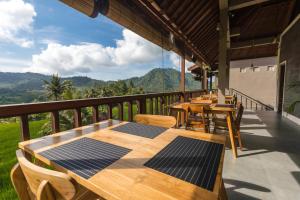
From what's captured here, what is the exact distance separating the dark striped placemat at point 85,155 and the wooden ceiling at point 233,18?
2.14 m

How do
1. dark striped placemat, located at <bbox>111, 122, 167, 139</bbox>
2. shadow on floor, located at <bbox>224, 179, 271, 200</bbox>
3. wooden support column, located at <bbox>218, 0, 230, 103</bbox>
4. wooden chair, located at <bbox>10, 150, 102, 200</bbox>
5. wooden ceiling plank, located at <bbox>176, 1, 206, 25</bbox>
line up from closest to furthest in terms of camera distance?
wooden chair, located at <bbox>10, 150, 102, 200</bbox> < dark striped placemat, located at <bbox>111, 122, 167, 139</bbox> < shadow on floor, located at <bbox>224, 179, 271, 200</bbox> < wooden ceiling plank, located at <bbox>176, 1, 206, 25</bbox> < wooden support column, located at <bbox>218, 0, 230, 103</bbox>

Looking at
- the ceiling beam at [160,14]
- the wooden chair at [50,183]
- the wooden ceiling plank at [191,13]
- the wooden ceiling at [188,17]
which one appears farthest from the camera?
the wooden ceiling plank at [191,13]

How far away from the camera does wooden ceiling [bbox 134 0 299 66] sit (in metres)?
2.85

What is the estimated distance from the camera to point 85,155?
2.94 feet

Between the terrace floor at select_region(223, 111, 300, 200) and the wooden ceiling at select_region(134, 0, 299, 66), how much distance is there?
8.59 feet

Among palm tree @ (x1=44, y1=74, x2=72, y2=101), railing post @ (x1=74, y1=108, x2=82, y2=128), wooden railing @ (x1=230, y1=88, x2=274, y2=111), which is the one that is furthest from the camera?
palm tree @ (x1=44, y1=74, x2=72, y2=101)

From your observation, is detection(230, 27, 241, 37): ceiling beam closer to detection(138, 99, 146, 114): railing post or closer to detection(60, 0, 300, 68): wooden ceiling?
detection(60, 0, 300, 68): wooden ceiling

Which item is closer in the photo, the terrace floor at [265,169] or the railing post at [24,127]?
the railing post at [24,127]

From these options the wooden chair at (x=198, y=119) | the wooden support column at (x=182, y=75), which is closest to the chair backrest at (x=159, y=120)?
the wooden chair at (x=198, y=119)

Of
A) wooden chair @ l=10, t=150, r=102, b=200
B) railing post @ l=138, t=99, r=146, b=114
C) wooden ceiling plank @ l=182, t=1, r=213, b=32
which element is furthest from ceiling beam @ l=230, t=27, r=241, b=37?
wooden chair @ l=10, t=150, r=102, b=200

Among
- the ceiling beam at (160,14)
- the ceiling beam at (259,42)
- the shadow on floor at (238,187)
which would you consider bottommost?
the shadow on floor at (238,187)

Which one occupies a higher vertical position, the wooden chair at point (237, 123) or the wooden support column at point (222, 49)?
the wooden support column at point (222, 49)

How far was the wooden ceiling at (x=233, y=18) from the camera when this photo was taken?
2854mm

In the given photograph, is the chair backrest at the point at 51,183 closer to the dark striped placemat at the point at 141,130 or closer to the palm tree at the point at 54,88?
the dark striped placemat at the point at 141,130
